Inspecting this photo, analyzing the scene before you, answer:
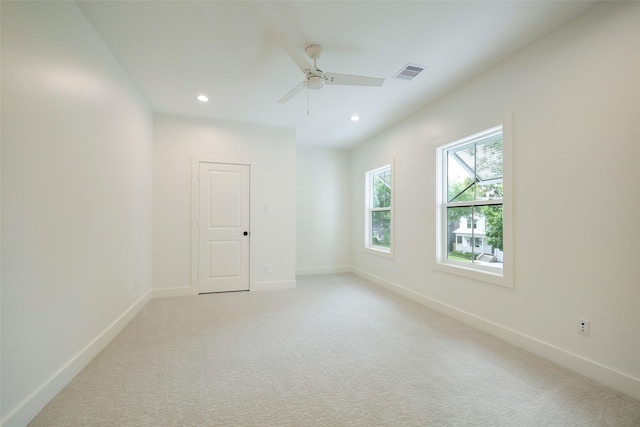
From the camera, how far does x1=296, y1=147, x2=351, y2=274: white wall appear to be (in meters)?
5.92

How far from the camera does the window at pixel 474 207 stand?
2932mm

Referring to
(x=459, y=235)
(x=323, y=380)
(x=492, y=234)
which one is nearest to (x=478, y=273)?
(x=492, y=234)

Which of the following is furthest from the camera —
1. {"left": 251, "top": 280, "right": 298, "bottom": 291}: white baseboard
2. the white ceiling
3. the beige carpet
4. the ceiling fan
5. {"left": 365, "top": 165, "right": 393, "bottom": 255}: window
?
{"left": 365, "top": 165, "right": 393, "bottom": 255}: window

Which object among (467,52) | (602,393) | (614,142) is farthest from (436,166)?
(602,393)

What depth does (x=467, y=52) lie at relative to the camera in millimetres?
2590

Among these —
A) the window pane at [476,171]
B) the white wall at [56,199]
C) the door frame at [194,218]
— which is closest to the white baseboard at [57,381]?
the white wall at [56,199]

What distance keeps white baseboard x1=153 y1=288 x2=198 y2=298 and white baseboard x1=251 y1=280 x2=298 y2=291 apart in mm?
896

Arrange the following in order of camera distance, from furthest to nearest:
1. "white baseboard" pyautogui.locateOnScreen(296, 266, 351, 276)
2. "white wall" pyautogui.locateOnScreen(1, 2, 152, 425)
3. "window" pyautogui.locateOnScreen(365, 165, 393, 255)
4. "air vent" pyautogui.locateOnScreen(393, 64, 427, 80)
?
"white baseboard" pyautogui.locateOnScreen(296, 266, 351, 276) < "window" pyautogui.locateOnScreen(365, 165, 393, 255) < "air vent" pyautogui.locateOnScreen(393, 64, 427, 80) < "white wall" pyautogui.locateOnScreen(1, 2, 152, 425)

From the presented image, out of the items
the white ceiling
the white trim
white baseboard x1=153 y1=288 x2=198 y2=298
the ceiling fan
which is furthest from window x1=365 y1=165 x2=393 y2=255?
white baseboard x1=153 y1=288 x2=198 y2=298

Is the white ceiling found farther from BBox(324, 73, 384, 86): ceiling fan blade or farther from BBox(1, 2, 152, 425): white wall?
BBox(1, 2, 152, 425): white wall

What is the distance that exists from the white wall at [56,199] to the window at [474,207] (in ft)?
11.6

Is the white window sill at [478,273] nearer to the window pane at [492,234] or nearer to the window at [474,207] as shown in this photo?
the window at [474,207]

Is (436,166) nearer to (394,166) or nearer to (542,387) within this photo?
(394,166)

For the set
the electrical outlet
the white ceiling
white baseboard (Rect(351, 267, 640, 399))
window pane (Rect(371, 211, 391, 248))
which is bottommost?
white baseboard (Rect(351, 267, 640, 399))
